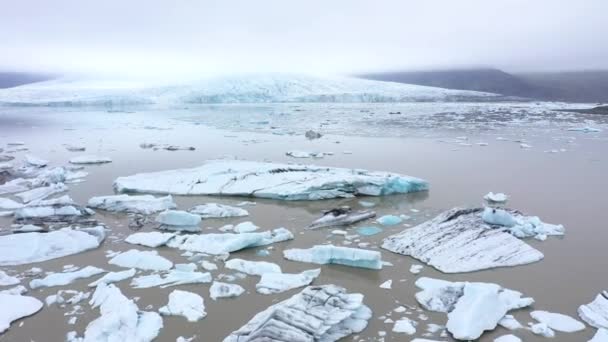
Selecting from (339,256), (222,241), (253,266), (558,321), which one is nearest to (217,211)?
(222,241)

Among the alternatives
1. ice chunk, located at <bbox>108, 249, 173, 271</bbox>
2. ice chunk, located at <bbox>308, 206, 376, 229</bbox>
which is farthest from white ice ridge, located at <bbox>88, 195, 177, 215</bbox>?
ice chunk, located at <bbox>308, 206, 376, 229</bbox>

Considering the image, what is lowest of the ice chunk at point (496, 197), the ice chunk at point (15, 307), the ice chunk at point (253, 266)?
the ice chunk at point (15, 307)

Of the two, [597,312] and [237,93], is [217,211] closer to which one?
[597,312]

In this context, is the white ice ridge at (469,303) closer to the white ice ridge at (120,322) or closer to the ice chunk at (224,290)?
the ice chunk at (224,290)

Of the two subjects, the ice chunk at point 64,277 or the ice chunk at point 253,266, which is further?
the ice chunk at point 253,266

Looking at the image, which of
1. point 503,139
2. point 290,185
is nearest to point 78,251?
point 290,185

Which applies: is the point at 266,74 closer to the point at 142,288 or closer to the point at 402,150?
the point at 402,150

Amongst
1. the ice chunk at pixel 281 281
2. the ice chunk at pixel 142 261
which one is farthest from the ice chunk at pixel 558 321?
the ice chunk at pixel 142 261
